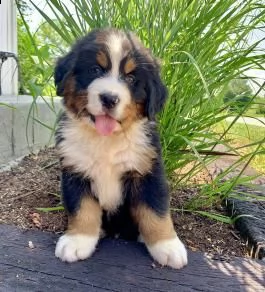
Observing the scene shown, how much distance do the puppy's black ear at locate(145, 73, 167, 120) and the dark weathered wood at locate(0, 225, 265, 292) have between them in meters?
0.71

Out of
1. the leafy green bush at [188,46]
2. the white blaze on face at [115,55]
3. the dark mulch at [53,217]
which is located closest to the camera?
the white blaze on face at [115,55]

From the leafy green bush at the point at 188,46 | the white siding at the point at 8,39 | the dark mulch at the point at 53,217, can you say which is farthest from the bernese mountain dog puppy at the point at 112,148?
the white siding at the point at 8,39

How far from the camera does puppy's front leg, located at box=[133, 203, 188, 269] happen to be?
191 centimetres

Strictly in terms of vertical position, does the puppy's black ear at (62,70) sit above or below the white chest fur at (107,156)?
above

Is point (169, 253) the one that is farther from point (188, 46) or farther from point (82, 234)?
point (188, 46)

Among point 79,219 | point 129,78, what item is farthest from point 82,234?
point 129,78

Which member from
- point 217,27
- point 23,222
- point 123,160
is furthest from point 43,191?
point 217,27

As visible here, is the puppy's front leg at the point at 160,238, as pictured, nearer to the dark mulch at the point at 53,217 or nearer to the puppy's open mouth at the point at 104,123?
the dark mulch at the point at 53,217

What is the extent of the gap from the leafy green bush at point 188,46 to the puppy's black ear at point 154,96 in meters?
0.39

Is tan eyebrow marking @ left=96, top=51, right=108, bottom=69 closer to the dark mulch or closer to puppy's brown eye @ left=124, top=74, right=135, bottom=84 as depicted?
puppy's brown eye @ left=124, top=74, right=135, bottom=84

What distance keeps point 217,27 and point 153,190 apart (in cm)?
110

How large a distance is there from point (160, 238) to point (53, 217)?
2.46 ft

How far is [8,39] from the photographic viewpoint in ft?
16.9

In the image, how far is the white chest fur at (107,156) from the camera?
80.0 inches
